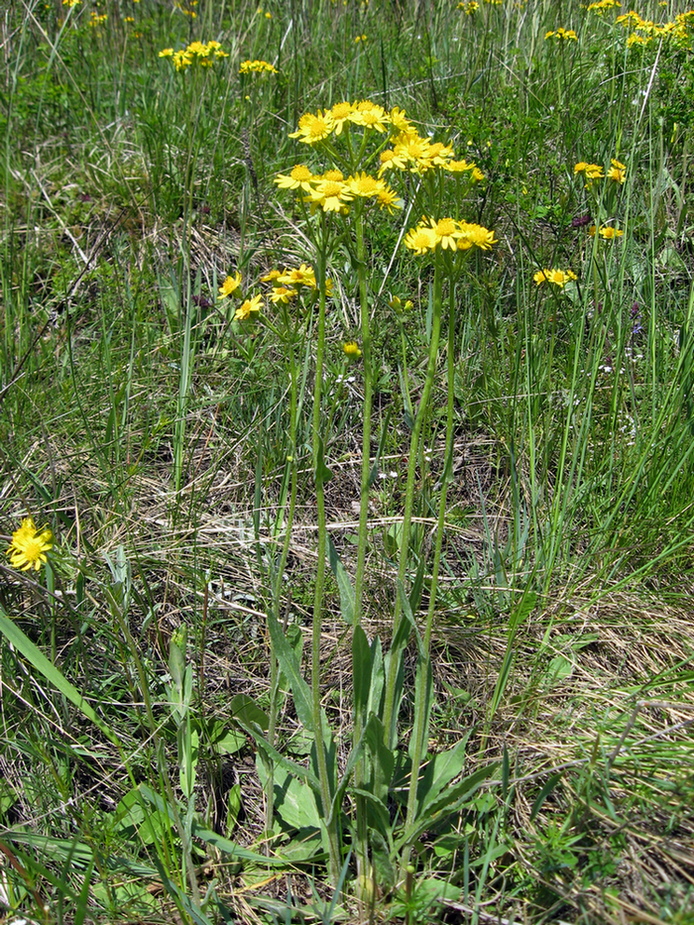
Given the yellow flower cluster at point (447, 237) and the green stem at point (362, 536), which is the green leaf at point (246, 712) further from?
the yellow flower cluster at point (447, 237)

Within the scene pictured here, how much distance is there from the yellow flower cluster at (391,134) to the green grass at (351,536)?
0.24 feet

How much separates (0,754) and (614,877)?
1132mm

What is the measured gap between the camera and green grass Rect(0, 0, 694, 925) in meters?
1.29

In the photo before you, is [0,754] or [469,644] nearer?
[0,754]

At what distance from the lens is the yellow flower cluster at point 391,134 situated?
117 centimetres

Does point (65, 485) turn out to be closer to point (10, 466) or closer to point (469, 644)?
point (10, 466)

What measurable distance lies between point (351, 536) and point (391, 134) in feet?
3.29

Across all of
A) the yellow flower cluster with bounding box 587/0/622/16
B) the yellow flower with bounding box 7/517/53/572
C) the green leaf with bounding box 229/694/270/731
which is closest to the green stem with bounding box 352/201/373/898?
the green leaf with bounding box 229/694/270/731

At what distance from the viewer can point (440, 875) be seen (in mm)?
1394

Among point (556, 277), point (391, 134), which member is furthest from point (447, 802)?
point (556, 277)

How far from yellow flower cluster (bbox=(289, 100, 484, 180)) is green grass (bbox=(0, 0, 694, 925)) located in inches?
2.9

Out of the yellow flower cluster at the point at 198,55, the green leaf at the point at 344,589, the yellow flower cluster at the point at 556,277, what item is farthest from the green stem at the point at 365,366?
the yellow flower cluster at the point at 198,55

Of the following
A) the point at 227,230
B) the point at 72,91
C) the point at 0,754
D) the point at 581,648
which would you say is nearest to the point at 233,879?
the point at 0,754

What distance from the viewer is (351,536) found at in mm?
1931
